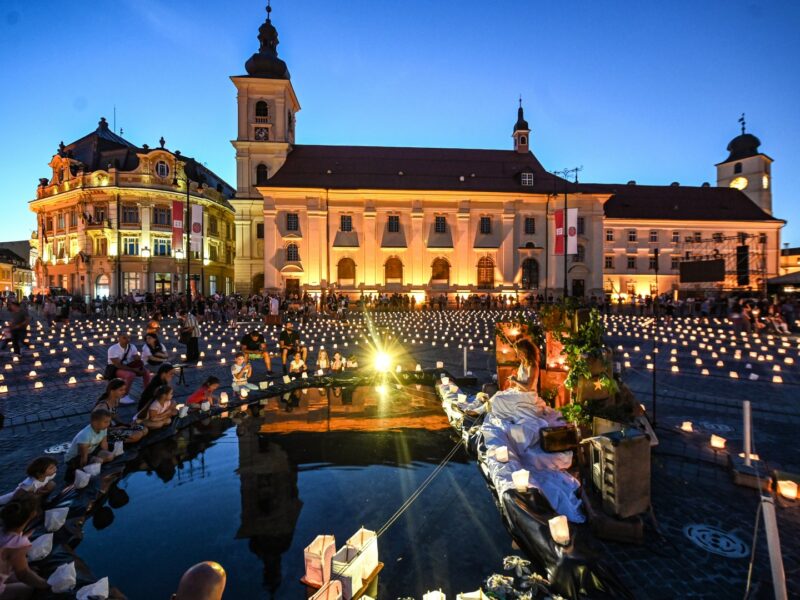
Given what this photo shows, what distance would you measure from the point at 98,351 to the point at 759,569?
19.2m

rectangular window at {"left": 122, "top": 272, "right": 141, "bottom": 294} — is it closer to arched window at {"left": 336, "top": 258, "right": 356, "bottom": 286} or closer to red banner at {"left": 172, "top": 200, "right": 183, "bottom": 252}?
arched window at {"left": 336, "top": 258, "right": 356, "bottom": 286}

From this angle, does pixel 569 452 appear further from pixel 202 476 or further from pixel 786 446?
pixel 202 476

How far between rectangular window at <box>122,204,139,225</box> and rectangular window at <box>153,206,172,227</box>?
70.8 inches

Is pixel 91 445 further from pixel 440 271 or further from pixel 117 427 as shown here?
pixel 440 271

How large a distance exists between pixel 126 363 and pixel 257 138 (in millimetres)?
40100

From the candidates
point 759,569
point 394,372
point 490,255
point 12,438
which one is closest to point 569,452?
point 759,569

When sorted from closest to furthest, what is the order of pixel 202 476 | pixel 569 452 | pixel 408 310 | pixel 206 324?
pixel 569 452, pixel 202 476, pixel 206 324, pixel 408 310

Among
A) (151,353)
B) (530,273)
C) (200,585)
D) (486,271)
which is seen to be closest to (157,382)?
(151,353)

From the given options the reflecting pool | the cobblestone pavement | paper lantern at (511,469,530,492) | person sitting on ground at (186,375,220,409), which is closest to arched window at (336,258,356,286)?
the cobblestone pavement

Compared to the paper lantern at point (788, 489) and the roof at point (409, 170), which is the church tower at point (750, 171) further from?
the paper lantern at point (788, 489)

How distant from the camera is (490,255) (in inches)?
1745

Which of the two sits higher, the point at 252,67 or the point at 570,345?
the point at 252,67

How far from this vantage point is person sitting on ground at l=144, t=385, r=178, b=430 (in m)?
7.03

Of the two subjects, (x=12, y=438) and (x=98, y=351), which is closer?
(x=12, y=438)
